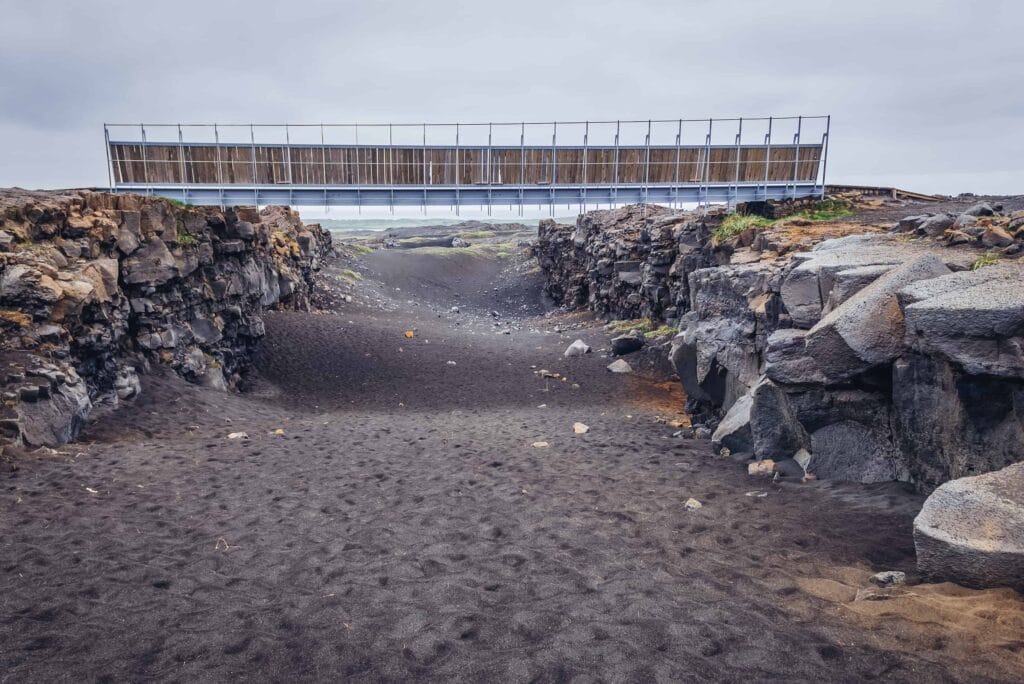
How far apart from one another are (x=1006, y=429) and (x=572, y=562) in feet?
15.2

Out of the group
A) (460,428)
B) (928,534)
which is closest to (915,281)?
(928,534)

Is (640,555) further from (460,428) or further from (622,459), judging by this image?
(460,428)

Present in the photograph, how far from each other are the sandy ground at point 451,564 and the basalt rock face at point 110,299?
1.10 metres

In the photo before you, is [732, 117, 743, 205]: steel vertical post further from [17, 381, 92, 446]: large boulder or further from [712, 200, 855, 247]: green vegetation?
[17, 381, 92, 446]: large boulder

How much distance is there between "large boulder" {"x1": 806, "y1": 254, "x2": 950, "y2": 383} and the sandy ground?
165cm

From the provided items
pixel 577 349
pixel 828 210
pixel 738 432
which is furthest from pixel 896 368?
pixel 828 210

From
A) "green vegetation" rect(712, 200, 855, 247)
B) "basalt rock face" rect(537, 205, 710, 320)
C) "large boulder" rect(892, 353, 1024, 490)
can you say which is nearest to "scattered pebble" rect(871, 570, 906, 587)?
"large boulder" rect(892, 353, 1024, 490)

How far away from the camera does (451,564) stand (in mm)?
6945

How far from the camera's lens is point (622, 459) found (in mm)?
10875

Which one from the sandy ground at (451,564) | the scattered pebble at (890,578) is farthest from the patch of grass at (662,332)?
the scattered pebble at (890,578)

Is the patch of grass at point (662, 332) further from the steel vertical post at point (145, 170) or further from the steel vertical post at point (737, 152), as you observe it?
the steel vertical post at point (145, 170)

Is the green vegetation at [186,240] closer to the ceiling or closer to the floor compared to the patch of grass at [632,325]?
closer to the ceiling

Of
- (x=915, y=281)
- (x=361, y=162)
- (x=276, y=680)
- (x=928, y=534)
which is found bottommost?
(x=276, y=680)

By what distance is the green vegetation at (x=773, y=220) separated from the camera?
19.8 metres
